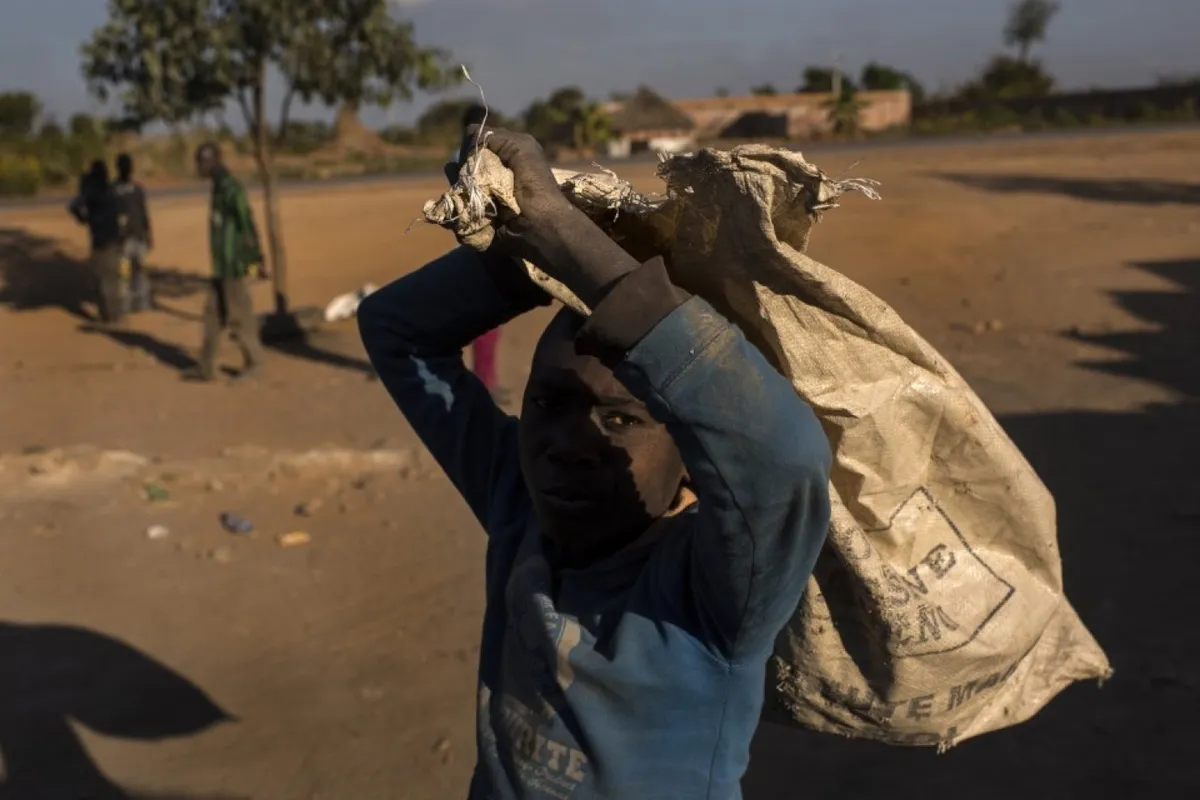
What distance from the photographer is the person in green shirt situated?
1003 cm

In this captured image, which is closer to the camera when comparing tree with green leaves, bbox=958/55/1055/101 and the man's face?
the man's face

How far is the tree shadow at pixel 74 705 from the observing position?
3.95 metres

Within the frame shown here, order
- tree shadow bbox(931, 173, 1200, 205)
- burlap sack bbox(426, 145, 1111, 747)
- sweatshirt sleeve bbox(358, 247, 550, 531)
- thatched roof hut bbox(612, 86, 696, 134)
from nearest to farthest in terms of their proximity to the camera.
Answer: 1. burlap sack bbox(426, 145, 1111, 747)
2. sweatshirt sleeve bbox(358, 247, 550, 531)
3. tree shadow bbox(931, 173, 1200, 205)
4. thatched roof hut bbox(612, 86, 696, 134)

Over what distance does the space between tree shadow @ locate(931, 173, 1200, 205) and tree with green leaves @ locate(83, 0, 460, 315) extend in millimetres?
10674

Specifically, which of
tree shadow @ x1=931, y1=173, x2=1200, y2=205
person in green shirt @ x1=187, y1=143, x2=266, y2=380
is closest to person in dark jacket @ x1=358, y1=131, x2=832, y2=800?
person in green shirt @ x1=187, y1=143, x2=266, y2=380

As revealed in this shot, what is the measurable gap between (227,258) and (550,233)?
30.1ft

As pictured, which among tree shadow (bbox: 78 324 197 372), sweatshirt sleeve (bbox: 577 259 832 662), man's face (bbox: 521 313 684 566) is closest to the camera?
sweatshirt sleeve (bbox: 577 259 832 662)

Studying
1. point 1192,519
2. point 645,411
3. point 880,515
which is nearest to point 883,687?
point 880,515

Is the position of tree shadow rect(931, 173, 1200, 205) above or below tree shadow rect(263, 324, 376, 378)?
above

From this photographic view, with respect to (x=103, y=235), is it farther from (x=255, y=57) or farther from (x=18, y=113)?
(x=18, y=113)

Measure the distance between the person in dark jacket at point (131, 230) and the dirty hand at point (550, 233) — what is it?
1301 cm

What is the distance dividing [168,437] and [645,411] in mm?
7555

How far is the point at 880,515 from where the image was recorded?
5.33ft

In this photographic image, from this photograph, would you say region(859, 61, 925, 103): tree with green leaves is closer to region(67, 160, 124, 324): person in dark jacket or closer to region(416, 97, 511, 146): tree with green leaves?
region(416, 97, 511, 146): tree with green leaves
